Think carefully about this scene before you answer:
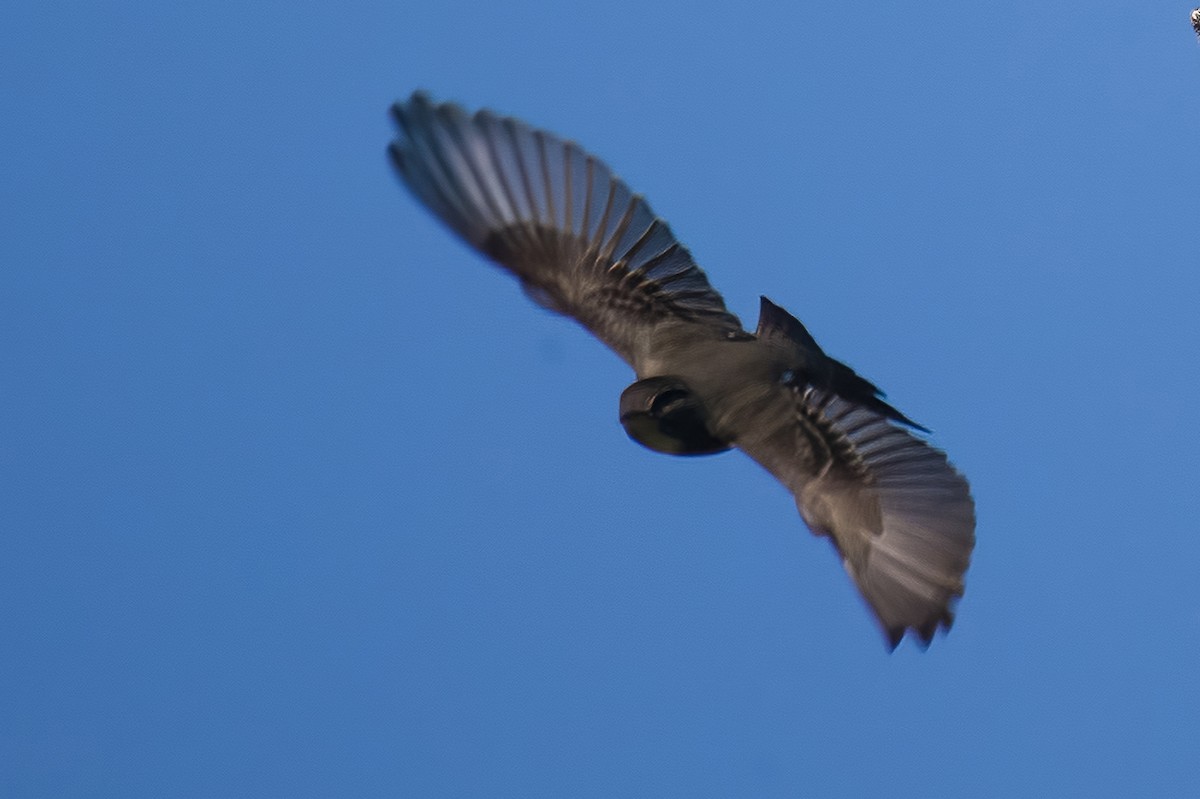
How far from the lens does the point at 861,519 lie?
1513 mm

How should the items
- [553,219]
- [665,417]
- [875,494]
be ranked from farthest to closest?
1. [553,219]
2. [875,494]
3. [665,417]

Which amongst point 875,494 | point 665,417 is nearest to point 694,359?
point 665,417

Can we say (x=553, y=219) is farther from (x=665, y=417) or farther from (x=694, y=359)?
(x=665, y=417)

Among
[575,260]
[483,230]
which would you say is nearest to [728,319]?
[575,260]

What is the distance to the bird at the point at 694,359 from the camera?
1.38 m

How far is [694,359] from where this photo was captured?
4.62ft

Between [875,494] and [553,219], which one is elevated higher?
[553,219]

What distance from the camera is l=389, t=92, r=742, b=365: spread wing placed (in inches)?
61.4

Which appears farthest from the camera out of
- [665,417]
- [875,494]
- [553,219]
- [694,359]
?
[553,219]

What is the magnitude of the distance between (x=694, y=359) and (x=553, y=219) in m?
0.33

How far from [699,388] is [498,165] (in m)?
0.46

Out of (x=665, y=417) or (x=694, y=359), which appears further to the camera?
(x=694, y=359)

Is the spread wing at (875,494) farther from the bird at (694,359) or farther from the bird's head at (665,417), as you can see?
the bird's head at (665,417)

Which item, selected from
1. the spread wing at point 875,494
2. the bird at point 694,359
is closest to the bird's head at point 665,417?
the bird at point 694,359
